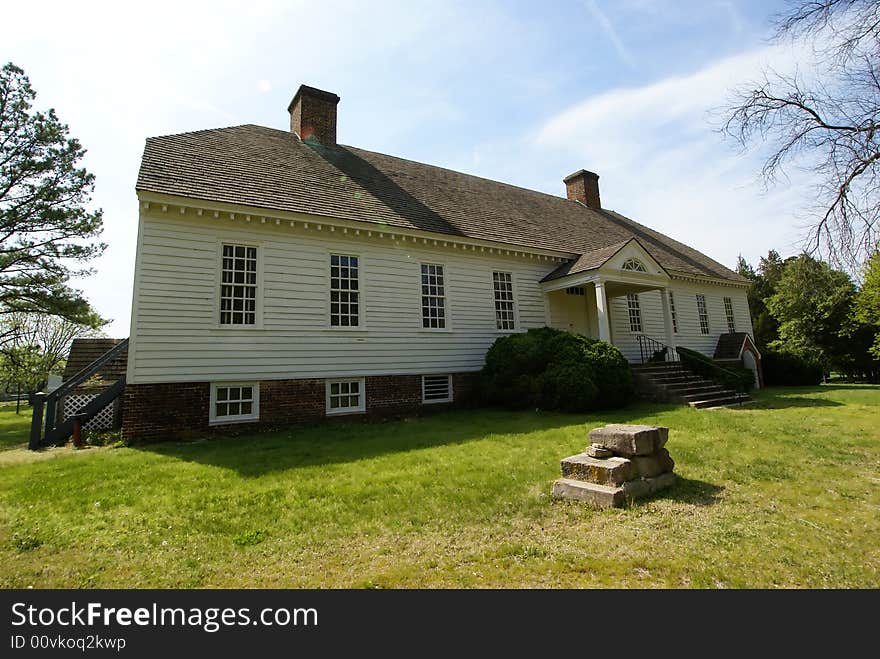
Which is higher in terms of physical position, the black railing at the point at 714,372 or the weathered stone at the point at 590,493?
the black railing at the point at 714,372

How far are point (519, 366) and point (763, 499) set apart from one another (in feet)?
26.8

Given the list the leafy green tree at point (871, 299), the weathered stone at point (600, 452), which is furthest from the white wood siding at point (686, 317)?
the weathered stone at point (600, 452)

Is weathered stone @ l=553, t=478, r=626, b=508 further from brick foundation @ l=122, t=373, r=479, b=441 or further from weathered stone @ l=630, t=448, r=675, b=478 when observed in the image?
brick foundation @ l=122, t=373, r=479, b=441

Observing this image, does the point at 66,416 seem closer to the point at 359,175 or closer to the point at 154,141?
the point at 154,141

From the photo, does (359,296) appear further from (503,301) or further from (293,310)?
(503,301)

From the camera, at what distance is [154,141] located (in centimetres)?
1290

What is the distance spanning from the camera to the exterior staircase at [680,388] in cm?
1329

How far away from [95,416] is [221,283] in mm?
5043

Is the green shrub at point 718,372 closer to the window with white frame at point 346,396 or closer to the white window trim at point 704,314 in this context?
the white window trim at point 704,314

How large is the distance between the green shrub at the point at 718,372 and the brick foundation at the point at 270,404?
328 inches

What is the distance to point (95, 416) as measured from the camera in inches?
454

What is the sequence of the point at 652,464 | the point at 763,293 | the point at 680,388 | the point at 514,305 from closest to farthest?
the point at 652,464, the point at 680,388, the point at 514,305, the point at 763,293

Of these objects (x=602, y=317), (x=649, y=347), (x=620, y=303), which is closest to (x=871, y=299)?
(x=649, y=347)
